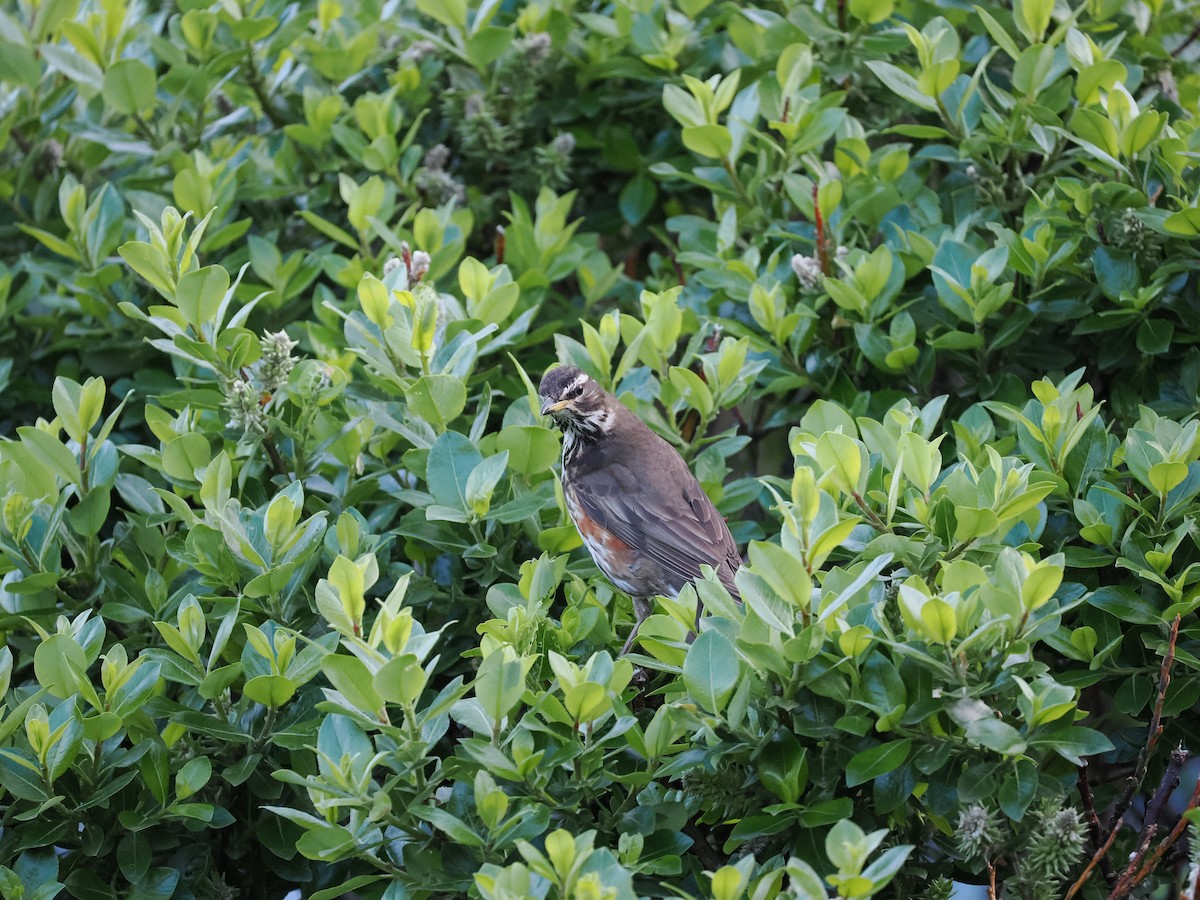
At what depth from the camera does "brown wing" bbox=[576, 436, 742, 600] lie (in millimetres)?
4625

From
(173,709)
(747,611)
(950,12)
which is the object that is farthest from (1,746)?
(950,12)

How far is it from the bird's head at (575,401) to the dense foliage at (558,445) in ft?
0.63

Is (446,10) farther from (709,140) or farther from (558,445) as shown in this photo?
(558,445)

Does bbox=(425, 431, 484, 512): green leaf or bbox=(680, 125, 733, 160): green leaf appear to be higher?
bbox=(680, 125, 733, 160): green leaf

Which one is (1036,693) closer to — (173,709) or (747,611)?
(747,611)

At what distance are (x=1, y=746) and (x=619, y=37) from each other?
12.2 feet

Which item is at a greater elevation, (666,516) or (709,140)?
A: (709,140)

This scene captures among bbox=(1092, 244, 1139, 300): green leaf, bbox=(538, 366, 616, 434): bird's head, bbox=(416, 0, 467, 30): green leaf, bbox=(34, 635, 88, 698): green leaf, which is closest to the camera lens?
bbox=(34, 635, 88, 698): green leaf

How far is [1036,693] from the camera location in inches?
104

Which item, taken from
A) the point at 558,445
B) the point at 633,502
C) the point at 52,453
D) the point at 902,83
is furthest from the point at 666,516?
the point at 52,453

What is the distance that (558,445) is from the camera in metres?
3.78

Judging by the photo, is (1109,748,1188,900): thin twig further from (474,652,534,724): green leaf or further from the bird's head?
the bird's head

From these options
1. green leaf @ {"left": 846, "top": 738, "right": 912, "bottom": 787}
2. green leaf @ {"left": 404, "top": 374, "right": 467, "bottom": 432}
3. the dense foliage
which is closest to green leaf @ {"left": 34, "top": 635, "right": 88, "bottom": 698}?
the dense foliage

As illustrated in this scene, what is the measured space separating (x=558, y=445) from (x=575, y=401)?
Result: 952mm
